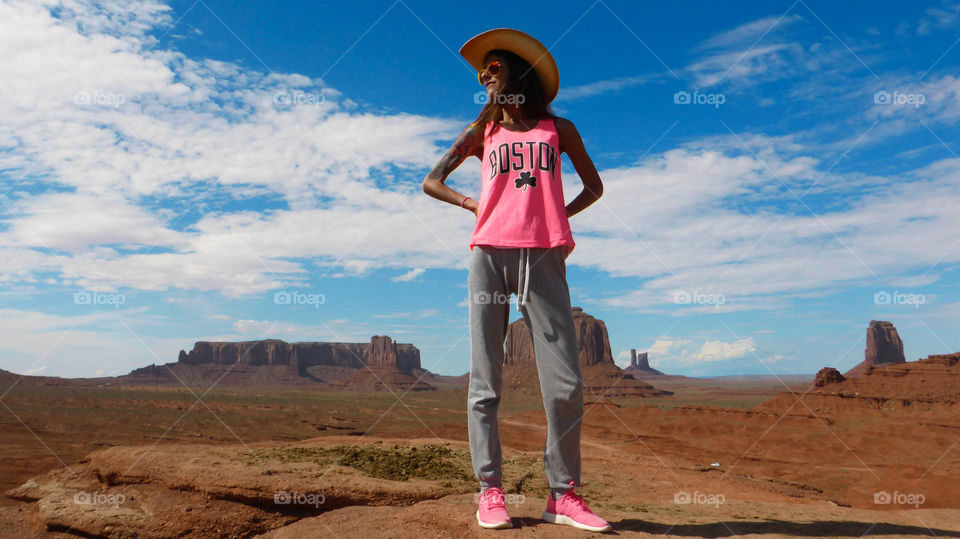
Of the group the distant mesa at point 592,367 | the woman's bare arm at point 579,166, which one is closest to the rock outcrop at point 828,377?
the distant mesa at point 592,367

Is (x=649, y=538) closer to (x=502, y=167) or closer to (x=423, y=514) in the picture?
(x=423, y=514)

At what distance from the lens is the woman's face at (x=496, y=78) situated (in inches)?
125

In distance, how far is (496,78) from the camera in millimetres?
3182

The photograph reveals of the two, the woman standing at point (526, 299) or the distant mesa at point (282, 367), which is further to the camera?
the distant mesa at point (282, 367)

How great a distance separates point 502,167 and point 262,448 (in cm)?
428

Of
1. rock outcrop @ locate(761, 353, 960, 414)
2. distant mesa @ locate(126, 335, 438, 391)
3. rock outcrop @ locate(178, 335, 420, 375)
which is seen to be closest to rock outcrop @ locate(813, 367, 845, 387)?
rock outcrop @ locate(761, 353, 960, 414)

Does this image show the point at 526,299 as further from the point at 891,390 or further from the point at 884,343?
the point at 884,343

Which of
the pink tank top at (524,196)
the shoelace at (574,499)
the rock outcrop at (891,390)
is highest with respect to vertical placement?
the pink tank top at (524,196)

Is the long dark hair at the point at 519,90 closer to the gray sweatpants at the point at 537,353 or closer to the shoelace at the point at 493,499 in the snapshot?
the gray sweatpants at the point at 537,353

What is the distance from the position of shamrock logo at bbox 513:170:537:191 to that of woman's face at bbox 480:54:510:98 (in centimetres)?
57

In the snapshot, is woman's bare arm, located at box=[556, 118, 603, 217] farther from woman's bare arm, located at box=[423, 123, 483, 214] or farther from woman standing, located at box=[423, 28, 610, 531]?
woman's bare arm, located at box=[423, 123, 483, 214]

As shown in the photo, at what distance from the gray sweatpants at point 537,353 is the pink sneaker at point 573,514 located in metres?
0.07

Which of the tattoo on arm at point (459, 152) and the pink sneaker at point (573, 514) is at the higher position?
the tattoo on arm at point (459, 152)

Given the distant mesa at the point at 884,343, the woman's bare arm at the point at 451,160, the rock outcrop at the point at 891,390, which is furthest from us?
the distant mesa at the point at 884,343
